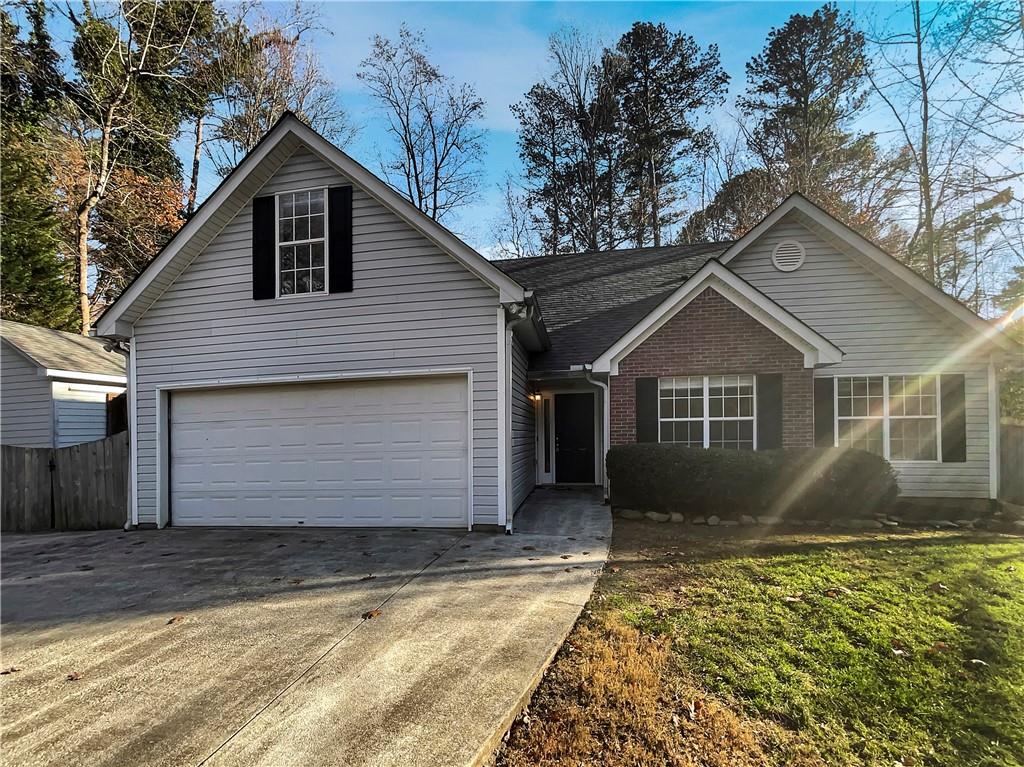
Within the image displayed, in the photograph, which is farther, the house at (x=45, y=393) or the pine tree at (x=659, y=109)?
the pine tree at (x=659, y=109)

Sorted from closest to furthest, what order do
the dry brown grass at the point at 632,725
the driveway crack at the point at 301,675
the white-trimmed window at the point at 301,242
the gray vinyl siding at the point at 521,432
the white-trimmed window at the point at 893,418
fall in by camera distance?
1. the dry brown grass at the point at 632,725
2. the driveway crack at the point at 301,675
3. the white-trimmed window at the point at 301,242
4. the gray vinyl siding at the point at 521,432
5. the white-trimmed window at the point at 893,418

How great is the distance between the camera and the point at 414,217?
791 centimetres

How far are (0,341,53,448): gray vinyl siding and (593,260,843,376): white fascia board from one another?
12333mm

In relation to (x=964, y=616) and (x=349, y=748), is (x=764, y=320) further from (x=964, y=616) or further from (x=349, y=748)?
(x=349, y=748)

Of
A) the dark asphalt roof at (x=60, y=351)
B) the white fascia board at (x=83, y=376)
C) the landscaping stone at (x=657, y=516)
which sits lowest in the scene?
the landscaping stone at (x=657, y=516)

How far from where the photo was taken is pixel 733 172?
22.2m

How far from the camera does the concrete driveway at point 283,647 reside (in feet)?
9.36

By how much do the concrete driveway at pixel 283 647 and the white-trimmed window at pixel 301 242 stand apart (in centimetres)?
418

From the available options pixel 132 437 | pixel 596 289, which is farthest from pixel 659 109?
pixel 132 437

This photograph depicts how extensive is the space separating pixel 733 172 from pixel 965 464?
54.4 ft

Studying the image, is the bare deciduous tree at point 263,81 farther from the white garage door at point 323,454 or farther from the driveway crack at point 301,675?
the driveway crack at point 301,675

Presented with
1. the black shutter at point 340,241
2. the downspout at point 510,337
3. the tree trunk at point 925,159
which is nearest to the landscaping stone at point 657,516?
the downspout at point 510,337

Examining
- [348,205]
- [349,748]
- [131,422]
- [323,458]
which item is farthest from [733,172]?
[349,748]

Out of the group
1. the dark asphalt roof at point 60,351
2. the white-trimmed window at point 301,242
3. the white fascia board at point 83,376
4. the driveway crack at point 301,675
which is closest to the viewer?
the driveway crack at point 301,675
